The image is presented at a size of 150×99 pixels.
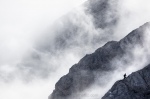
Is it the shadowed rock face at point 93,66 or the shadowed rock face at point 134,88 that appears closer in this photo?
the shadowed rock face at point 134,88

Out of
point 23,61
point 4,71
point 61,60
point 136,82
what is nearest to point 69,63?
point 61,60

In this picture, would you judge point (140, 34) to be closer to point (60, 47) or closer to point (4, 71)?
point (60, 47)

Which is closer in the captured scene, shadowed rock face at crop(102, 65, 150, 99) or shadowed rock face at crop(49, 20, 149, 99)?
shadowed rock face at crop(102, 65, 150, 99)

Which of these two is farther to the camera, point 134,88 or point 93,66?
point 93,66

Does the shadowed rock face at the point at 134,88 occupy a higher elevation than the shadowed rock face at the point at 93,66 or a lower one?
lower

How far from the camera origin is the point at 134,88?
2625 inches

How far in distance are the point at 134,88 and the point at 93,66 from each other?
71.5 ft

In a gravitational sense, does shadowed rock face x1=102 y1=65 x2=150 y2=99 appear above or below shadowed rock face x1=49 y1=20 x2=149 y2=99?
below

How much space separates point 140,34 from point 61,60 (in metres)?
63.7

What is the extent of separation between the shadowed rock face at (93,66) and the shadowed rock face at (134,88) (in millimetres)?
15924

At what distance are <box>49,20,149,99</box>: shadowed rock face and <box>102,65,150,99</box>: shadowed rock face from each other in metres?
15.9

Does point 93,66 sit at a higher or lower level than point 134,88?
higher

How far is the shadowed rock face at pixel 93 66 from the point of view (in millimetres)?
84188

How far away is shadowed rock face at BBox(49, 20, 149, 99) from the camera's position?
276ft
